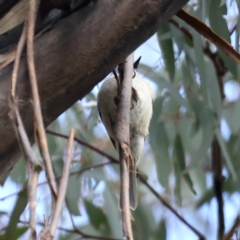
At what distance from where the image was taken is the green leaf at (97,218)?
1.52 m

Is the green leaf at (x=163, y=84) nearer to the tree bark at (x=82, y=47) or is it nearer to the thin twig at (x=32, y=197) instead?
the tree bark at (x=82, y=47)

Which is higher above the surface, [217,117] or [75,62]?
[217,117]

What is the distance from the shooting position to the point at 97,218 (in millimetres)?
1531

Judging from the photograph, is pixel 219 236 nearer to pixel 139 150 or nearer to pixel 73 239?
pixel 73 239

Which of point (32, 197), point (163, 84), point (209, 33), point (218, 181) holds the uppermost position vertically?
point (163, 84)

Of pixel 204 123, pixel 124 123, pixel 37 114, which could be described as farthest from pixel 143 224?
pixel 37 114

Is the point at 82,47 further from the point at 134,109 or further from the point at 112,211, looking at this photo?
the point at 112,211

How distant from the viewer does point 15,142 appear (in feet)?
2.00

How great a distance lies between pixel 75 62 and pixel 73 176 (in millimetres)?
945

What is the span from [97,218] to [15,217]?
0.40 meters

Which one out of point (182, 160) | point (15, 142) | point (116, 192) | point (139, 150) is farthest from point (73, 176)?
point (15, 142)

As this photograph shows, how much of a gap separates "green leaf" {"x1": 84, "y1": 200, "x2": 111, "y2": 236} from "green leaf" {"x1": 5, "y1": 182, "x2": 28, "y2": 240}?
33cm

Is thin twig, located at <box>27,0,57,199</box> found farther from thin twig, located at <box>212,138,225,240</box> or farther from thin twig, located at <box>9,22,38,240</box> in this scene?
thin twig, located at <box>212,138,225,240</box>

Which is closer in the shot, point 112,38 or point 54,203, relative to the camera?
point 54,203
